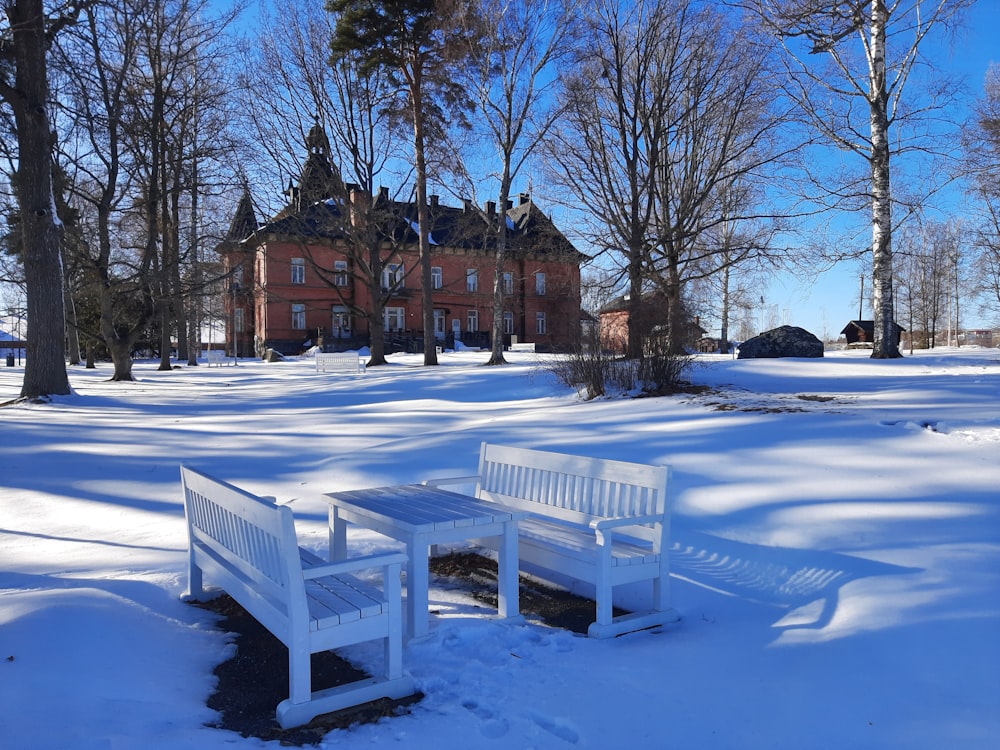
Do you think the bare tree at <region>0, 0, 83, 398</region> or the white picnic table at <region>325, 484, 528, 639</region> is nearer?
the white picnic table at <region>325, 484, 528, 639</region>

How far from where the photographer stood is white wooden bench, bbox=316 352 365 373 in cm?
2845

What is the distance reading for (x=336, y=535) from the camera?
17.2 ft

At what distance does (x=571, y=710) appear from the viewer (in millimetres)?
3490

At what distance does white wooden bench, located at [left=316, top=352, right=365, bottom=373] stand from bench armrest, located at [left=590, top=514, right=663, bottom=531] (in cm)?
2401

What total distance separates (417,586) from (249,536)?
0.96 meters

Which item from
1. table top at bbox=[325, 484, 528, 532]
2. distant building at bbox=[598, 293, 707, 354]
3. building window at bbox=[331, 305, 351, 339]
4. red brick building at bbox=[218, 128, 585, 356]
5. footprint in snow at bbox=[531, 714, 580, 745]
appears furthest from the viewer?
building window at bbox=[331, 305, 351, 339]

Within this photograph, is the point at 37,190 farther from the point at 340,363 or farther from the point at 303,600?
the point at 303,600

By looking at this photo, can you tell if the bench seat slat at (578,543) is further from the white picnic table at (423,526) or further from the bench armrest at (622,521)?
the white picnic table at (423,526)

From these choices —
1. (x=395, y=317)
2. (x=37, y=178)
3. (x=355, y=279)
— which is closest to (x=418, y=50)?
(x=37, y=178)

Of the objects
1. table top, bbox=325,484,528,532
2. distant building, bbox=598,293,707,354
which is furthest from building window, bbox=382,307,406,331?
table top, bbox=325,484,528,532

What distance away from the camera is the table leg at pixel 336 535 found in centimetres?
523

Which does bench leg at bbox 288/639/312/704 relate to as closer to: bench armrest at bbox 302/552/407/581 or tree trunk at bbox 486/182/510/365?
bench armrest at bbox 302/552/407/581

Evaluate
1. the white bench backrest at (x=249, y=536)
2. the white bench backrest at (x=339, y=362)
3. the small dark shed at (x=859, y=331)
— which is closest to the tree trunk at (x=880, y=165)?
the white bench backrest at (x=339, y=362)

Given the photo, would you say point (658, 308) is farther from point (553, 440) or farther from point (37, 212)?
point (37, 212)
